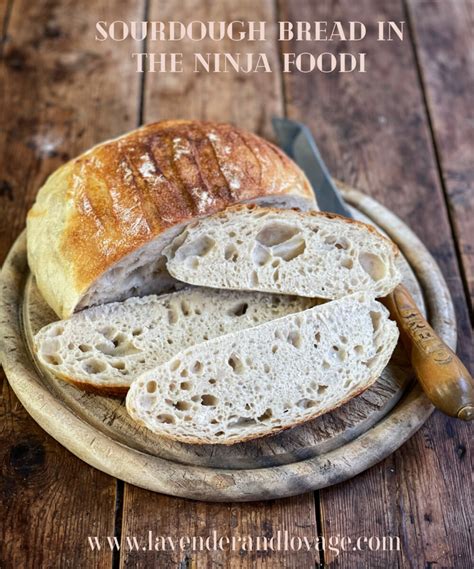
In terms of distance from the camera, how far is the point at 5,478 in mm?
2291

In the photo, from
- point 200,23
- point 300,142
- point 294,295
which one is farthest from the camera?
point 200,23

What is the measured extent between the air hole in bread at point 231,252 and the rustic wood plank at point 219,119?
0.79 m

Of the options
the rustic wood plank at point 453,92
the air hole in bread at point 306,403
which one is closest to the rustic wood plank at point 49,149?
the air hole in bread at point 306,403

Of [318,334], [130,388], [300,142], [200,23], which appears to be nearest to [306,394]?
[318,334]

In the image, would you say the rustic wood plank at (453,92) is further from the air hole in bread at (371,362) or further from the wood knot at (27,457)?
the wood knot at (27,457)

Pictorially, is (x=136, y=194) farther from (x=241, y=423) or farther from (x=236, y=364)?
(x=241, y=423)

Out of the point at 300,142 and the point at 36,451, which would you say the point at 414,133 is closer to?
the point at 300,142

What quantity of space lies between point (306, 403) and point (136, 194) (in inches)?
33.8

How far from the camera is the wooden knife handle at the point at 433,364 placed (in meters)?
2.22

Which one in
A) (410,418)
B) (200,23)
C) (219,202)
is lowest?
(410,418)

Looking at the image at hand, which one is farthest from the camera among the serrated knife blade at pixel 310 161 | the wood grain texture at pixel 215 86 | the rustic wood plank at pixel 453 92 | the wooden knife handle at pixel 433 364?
the wood grain texture at pixel 215 86

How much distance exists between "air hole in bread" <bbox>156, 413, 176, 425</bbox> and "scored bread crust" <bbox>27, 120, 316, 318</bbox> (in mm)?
467

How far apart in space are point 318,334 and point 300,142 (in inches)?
45.9

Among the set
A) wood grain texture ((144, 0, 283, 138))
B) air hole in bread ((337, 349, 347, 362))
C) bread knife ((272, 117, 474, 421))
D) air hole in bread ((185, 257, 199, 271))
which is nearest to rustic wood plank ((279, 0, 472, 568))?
wood grain texture ((144, 0, 283, 138))
